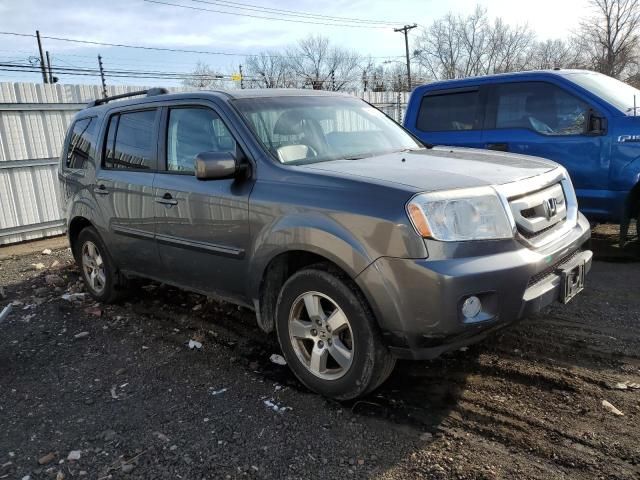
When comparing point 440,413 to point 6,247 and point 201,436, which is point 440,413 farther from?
point 6,247

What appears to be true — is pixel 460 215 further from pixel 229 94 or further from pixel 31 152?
pixel 31 152

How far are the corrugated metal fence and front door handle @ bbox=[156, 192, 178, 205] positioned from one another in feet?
20.0

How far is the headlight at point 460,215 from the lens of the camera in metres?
2.71

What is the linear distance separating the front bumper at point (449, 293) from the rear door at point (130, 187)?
2206mm

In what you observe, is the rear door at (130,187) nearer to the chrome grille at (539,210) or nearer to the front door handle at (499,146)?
the chrome grille at (539,210)

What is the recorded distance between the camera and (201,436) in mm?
2990

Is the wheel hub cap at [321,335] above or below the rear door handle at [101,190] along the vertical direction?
below

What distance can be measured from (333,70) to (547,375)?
53.2 metres

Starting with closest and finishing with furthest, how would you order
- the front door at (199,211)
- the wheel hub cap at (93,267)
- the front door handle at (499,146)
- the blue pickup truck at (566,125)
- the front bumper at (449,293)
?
the front bumper at (449,293), the front door at (199,211), the wheel hub cap at (93,267), the blue pickup truck at (566,125), the front door handle at (499,146)

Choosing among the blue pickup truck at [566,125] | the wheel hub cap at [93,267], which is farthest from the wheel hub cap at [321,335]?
the blue pickup truck at [566,125]

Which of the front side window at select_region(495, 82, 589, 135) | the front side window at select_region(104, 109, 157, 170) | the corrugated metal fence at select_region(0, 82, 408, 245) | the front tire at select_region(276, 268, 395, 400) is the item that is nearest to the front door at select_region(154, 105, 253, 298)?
the front side window at select_region(104, 109, 157, 170)

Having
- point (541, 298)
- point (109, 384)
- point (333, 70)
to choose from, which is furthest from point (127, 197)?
point (333, 70)

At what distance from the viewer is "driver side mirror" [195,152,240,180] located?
332 cm

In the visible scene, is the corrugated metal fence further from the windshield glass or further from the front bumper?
the front bumper
